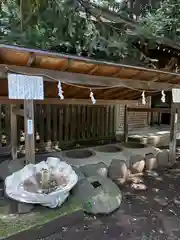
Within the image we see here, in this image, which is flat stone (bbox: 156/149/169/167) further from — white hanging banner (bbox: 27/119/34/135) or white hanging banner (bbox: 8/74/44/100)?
white hanging banner (bbox: 8/74/44/100)

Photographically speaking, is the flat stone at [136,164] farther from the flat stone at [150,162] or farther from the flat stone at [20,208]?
the flat stone at [20,208]

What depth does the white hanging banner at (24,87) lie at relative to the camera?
3104 mm

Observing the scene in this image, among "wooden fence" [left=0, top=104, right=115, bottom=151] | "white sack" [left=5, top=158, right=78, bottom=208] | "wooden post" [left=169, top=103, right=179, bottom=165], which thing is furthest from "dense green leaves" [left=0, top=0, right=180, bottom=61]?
"white sack" [left=5, top=158, right=78, bottom=208]

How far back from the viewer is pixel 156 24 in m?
7.84

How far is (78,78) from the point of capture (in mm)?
3723

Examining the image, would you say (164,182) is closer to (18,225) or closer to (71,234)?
(71,234)

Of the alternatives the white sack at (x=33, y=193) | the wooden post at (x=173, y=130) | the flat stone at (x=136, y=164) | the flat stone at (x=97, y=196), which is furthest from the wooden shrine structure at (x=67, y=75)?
the flat stone at (x=136, y=164)

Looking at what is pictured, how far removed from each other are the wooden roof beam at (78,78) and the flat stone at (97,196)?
5.55 feet

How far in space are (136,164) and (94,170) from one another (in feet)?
4.27

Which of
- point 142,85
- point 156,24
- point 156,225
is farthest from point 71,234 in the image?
point 156,24

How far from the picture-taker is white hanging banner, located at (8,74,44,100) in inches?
122

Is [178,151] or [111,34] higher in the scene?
[111,34]

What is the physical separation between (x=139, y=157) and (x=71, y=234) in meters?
2.94

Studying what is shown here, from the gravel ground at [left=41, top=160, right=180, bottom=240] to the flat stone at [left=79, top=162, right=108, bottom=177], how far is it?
537 millimetres
